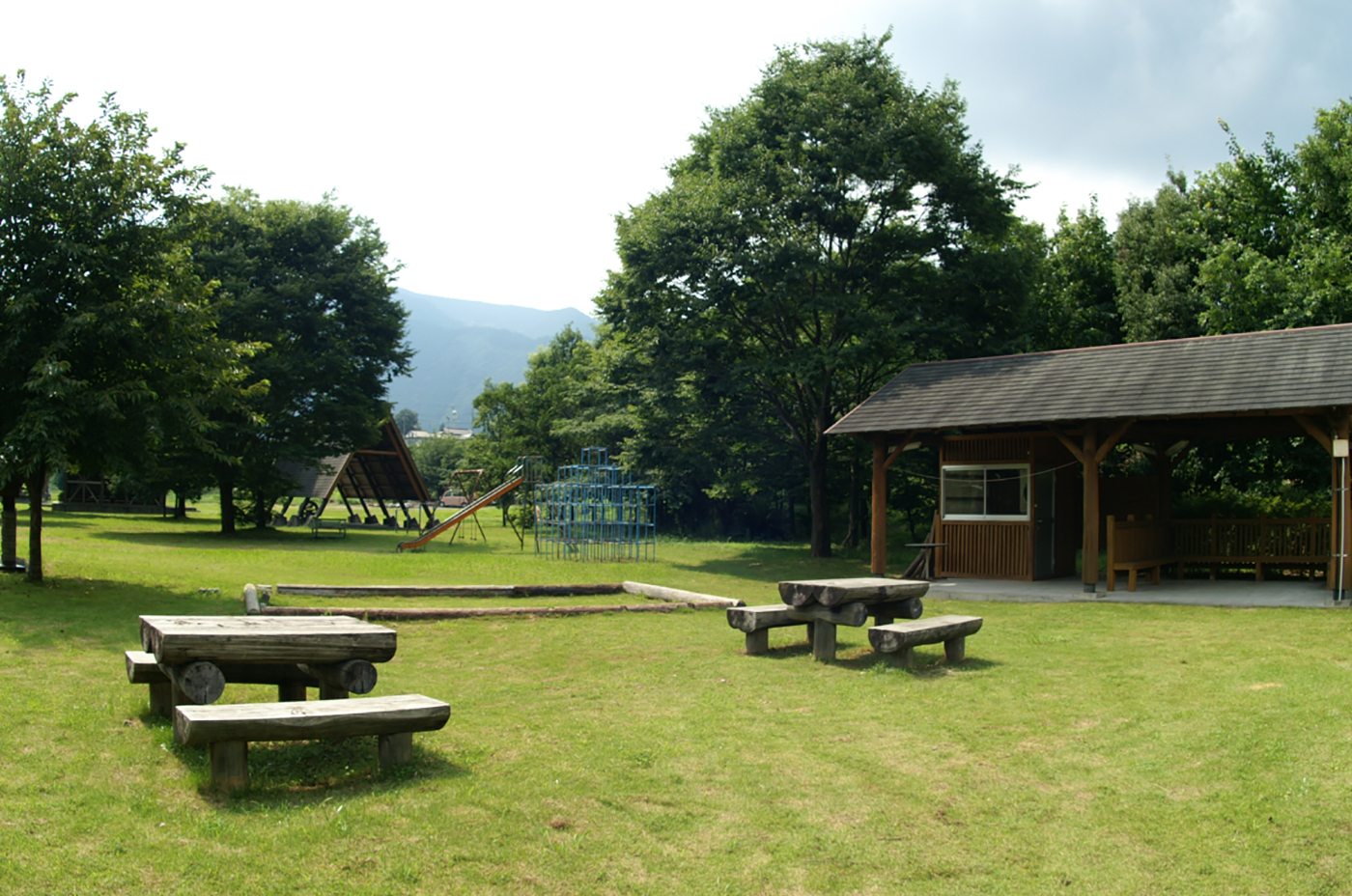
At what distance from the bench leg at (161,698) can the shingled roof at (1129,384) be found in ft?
45.9

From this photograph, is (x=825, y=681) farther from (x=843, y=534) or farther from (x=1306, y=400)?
(x=843, y=534)

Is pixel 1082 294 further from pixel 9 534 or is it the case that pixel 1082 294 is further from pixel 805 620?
pixel 9 534

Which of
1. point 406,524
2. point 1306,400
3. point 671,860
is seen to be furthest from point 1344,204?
point 406,524

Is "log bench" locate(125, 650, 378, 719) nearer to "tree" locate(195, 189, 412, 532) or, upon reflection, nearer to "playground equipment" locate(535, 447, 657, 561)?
"playground equipment" locate(535, 447, 657, 561)

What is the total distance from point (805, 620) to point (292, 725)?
5.82 meters

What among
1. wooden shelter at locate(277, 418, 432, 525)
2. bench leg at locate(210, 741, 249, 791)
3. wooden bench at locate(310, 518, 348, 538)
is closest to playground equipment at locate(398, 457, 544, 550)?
wooden bench at locate(310, 518, 348, 538)

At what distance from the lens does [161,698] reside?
6.67 m

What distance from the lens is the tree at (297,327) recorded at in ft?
102

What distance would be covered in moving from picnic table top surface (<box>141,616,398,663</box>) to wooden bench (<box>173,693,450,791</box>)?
0.52 meters

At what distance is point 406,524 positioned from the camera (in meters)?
42.7

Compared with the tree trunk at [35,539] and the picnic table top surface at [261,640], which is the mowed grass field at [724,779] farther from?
the tree trunk at [35,539]

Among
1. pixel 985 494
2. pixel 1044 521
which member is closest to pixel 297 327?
pixel 985 494

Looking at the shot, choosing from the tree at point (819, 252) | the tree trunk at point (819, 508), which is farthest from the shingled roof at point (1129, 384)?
the tree trunk at point (819, 508)

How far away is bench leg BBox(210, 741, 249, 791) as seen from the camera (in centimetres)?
511
